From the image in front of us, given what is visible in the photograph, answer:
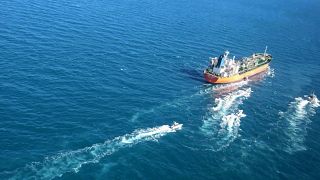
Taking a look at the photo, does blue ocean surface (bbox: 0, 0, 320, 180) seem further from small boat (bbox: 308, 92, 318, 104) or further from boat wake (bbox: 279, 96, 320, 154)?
small boat (bbox: 308, 92, 318, 104)

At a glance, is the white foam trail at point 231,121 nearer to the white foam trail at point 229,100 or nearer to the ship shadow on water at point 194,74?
the white foam trail at point 229,100

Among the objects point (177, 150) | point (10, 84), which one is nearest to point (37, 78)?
point (10, 84)

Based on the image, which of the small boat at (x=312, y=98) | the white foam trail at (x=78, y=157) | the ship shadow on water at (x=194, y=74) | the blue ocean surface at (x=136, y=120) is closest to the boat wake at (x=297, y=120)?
the small boat at (x=312, y=98)

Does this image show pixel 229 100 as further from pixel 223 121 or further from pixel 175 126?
pixel 175 126

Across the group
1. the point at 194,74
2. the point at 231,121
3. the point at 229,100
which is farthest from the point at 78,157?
the point at 194,74

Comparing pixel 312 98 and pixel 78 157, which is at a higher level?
pixel 312 98

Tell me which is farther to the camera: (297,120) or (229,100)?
(229,100)
